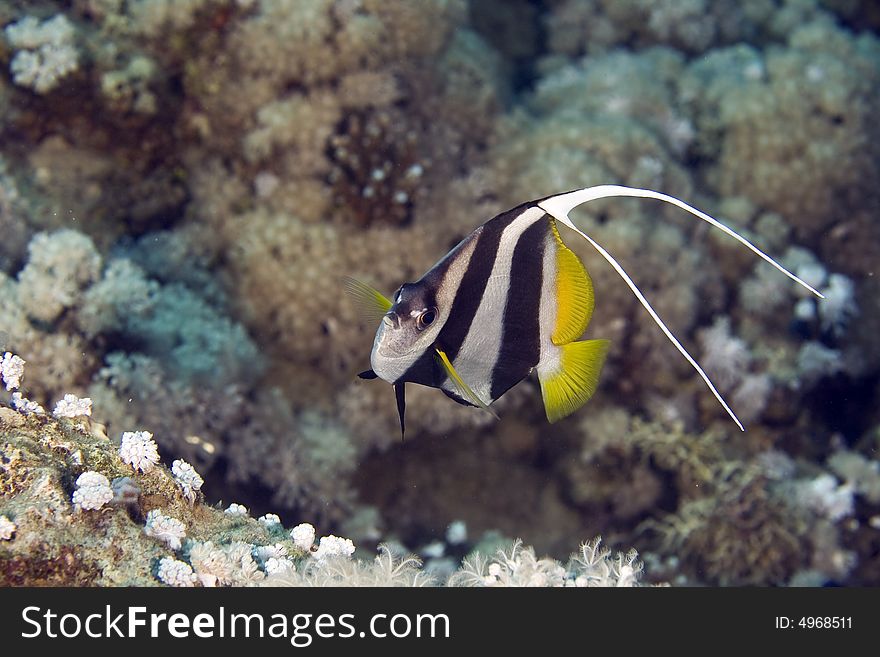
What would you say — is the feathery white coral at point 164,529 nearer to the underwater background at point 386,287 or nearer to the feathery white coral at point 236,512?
the feathery white coral at point 236,512

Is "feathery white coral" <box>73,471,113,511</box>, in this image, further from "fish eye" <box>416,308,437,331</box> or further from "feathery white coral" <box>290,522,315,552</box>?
"fish eye" <box>416,308,437,331</box>

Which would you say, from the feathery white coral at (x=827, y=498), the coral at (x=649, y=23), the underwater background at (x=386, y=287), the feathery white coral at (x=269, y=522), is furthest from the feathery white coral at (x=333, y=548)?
the coral at (x=649, y=23)

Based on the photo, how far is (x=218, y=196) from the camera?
4.33 m

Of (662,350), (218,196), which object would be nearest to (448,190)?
(218,196)

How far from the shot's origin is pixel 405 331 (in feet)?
5.34

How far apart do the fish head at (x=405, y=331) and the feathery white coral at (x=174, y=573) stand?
739mm

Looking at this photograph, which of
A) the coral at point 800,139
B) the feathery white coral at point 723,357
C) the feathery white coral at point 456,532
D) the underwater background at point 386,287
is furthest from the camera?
the coral at point 800,139

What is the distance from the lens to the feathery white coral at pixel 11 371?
6.91 ft

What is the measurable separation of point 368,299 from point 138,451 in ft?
2.79

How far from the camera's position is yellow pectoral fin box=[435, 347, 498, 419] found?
1498 mm

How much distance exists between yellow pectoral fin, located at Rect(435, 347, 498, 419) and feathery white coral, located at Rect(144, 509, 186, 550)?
92 centimetres

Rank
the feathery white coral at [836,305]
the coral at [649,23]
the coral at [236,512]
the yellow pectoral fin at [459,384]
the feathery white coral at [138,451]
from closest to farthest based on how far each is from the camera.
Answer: the yellow pectoral fin at [459,384], the feathery white coral at [138,451], the coral at [236,512], the feathery white coral at [836,305], the coral at [649,23]
